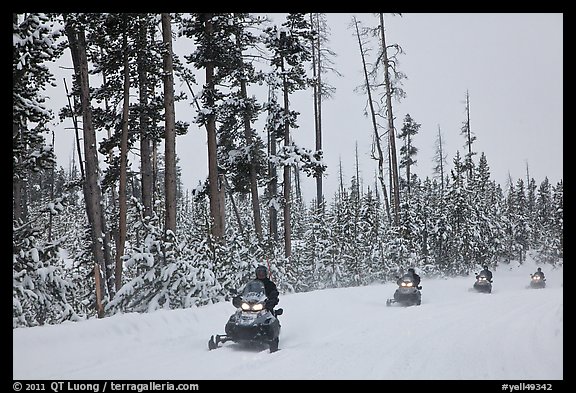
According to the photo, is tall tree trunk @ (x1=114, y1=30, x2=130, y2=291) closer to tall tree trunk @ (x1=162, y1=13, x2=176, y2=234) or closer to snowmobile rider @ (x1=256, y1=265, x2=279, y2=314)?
tall tree trunk @ (x1=162, y1=13, x2=176, y2=234)

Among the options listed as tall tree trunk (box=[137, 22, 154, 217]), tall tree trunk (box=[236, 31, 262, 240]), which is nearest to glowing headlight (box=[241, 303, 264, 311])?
tall tree trunk (box=[137, 22, 154, 217])

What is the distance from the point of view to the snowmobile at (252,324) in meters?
8.94

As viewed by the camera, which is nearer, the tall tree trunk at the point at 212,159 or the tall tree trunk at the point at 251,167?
the tall tree trunk at the point at 212,159

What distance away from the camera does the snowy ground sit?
6879mm

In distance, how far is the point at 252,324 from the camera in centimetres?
905

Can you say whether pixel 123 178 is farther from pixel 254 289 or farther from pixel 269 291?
pixel 269 291

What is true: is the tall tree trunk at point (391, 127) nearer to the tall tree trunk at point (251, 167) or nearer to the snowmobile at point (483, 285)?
the snowmobile at point (483, 285)

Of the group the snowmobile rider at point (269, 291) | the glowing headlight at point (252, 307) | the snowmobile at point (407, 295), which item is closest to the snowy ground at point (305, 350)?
the glowing headlight at point (252, 307)

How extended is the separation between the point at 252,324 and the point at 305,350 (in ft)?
3.90

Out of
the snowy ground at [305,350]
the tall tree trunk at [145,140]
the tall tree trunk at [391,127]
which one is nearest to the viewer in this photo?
the snowy ground at [305,350]

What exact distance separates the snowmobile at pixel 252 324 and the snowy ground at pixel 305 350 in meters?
0.25
